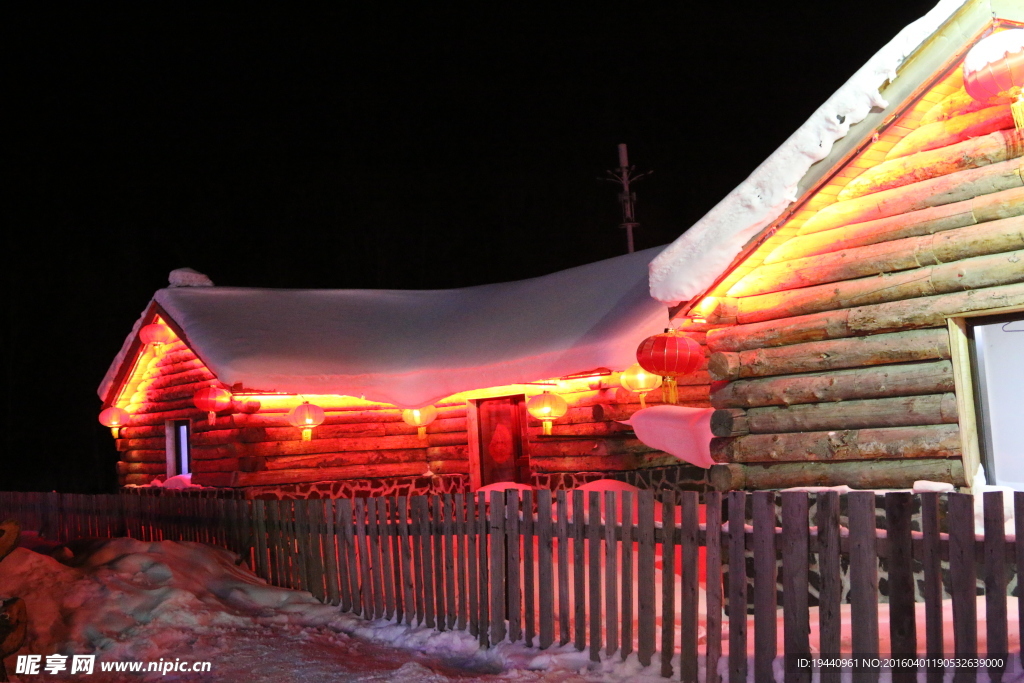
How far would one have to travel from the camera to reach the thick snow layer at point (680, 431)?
1057cm

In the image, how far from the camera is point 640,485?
615 inches

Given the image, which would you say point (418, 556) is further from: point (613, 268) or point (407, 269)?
point (407, 269)

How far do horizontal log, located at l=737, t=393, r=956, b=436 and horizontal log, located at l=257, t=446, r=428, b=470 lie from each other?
34.6ft

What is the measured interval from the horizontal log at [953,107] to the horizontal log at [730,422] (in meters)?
3.45

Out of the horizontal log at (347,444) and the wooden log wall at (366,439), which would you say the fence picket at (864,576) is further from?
the horizontal log at (347,444)

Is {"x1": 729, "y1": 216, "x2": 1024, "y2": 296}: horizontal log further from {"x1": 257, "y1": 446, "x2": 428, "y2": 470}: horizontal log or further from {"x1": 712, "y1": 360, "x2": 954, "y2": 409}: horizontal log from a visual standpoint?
{"x1": 257, "y1": 446, "x2": 428, "y2": 470}: horizontal log

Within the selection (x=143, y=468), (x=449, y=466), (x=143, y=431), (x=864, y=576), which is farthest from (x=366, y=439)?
(x=864, y=576)

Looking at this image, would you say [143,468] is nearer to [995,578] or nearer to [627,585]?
[627,585]

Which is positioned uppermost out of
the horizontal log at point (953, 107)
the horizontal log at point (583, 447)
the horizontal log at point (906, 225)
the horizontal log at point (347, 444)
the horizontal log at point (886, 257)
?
the horizontal log at point (953, 107)

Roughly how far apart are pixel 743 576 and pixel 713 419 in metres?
3.39

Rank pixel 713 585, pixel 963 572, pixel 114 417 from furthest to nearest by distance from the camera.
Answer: pixel 114 417, pixel 713 585, pixel 963 572

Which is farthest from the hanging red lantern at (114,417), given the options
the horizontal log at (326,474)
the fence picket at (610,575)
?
the fence picket at (610,575)

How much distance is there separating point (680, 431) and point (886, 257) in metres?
3.50

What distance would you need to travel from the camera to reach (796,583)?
607 cm
